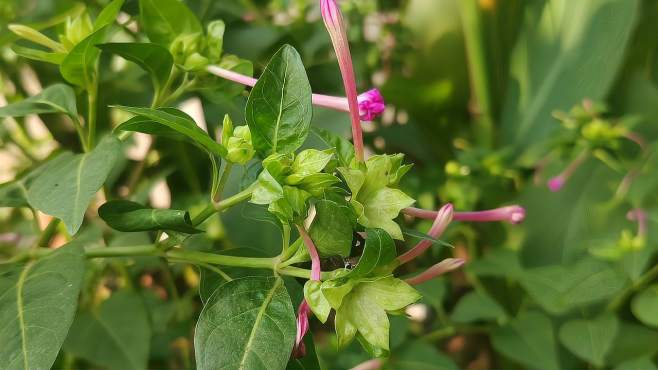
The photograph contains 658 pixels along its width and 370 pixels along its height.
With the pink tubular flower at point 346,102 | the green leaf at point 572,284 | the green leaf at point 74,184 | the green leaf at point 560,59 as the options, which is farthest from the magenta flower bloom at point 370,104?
the green leaf at point 560,59

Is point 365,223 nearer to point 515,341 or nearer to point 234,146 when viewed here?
point 234,146

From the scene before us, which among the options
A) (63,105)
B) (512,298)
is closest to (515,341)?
(512,298)

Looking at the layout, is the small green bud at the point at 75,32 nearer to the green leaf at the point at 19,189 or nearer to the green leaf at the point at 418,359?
the green leaf at the point at 19,189

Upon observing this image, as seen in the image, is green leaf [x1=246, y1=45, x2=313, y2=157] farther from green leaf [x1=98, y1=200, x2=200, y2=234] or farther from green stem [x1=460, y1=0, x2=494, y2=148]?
green stem [x1=460, y1=0, x2=494, y2=148]

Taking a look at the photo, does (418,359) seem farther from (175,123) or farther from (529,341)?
(175,123)

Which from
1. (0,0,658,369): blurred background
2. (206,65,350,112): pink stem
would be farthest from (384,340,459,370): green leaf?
(206,65,350,112): pink stem
